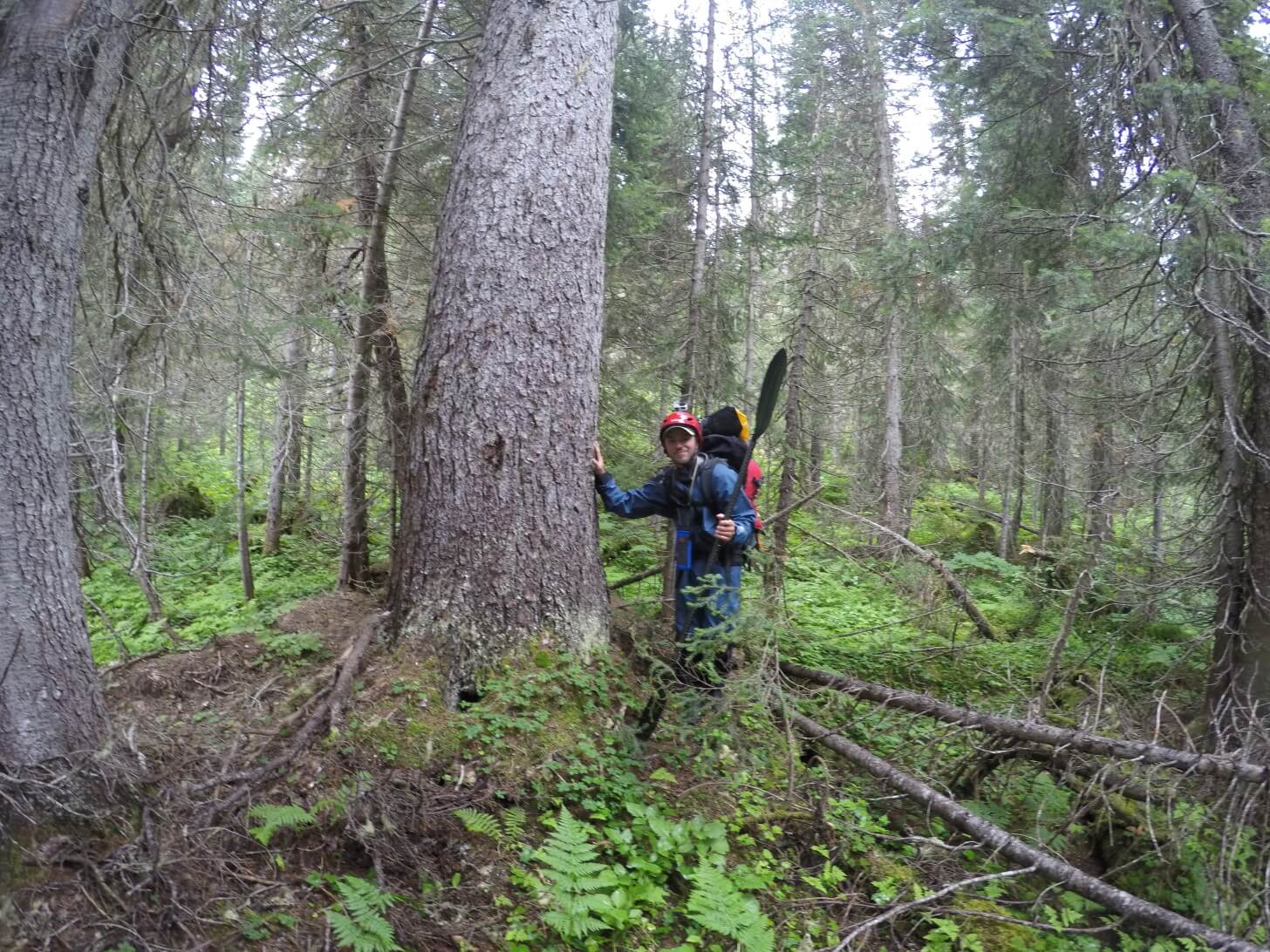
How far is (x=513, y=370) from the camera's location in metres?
4.61

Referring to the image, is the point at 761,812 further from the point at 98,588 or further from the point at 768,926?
the point at 98,588

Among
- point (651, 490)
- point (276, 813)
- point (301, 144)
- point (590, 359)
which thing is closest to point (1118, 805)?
point (651, 490)

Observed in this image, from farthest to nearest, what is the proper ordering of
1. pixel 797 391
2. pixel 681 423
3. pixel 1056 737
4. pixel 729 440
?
pixel 797 391, pixel 729 440, pixel 681 423, pixel 1056 737

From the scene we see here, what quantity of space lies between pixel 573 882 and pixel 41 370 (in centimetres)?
322

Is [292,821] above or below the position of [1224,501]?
below

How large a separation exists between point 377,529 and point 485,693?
5.04 meters

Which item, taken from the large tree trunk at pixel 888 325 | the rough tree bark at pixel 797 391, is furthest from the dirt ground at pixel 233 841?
the large tree trunk at pixel 888 325

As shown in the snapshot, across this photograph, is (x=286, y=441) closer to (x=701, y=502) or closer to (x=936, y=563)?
(x=701, y=502)

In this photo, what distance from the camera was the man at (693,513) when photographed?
4953mm

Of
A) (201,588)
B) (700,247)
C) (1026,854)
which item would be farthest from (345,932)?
(201,588)

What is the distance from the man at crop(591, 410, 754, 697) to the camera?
4.95m

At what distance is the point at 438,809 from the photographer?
3.62 metres

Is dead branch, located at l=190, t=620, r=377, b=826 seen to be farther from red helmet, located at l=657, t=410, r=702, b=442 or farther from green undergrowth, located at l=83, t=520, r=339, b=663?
red helmet, located at l=657, t=410, r=702, b=442

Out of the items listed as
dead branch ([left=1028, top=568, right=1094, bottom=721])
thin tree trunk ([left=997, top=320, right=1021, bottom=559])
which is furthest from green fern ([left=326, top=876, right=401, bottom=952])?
thin tree trunk ([left=997, top=320, right=1021, bottom=559])
